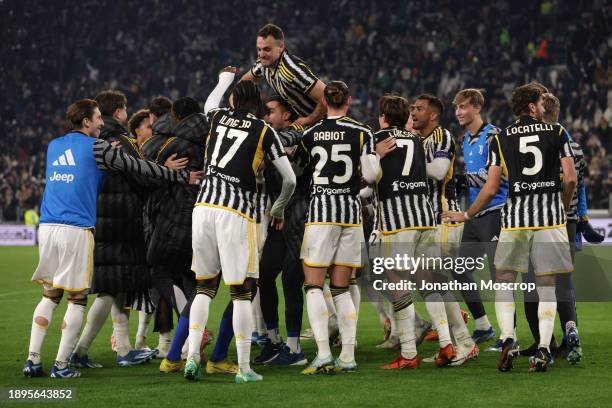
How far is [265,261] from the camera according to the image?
8.18 metres

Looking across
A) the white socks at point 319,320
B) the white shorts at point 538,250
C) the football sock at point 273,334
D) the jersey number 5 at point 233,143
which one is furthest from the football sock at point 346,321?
the jersey number 5 at point 233,143

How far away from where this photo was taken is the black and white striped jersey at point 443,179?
811 centimetres

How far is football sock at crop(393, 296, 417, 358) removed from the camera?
7.32 metres

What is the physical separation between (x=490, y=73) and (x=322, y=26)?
7.32m

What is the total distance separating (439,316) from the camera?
7.48 metres

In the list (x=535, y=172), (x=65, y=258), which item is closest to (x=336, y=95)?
(x=535, y=172)

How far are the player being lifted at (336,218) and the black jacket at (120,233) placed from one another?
142 cm

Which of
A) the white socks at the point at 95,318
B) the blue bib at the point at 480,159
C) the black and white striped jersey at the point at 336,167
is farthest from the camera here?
the blue bib at the point at 480,159

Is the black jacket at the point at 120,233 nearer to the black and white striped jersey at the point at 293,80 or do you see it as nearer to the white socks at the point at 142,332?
the white socks at the point at 142,332

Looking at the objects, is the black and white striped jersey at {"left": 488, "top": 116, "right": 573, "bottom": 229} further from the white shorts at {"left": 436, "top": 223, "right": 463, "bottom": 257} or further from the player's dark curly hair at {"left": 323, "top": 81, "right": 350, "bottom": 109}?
the white shorts at {"left": 436, "top": 223, "right": 463, "bottom": 257}

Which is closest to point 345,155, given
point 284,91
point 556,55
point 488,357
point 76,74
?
point 284,91

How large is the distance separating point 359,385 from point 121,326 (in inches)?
91.3

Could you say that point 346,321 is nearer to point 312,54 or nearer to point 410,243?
point 410,243

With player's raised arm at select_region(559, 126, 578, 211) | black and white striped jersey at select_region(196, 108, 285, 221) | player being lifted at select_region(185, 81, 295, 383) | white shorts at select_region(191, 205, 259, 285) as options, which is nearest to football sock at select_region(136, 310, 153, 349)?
player being lifted at select_region(185, 81, 295, 383)
